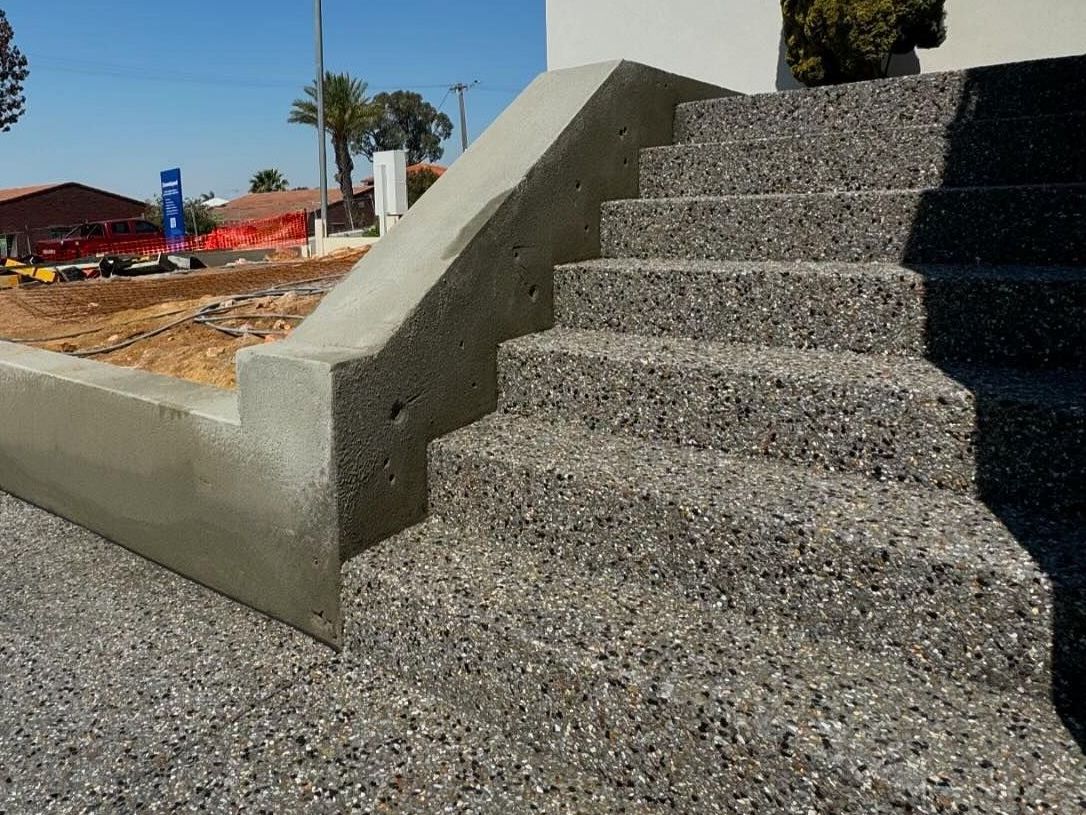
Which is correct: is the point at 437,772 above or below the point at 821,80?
below

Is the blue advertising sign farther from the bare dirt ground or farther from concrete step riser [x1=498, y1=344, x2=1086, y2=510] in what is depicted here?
concrete step riser [x1=498, y1=344, x2=1086, y2=510]

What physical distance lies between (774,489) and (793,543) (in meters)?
0.16

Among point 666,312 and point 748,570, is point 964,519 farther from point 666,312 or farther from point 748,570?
point 666,312

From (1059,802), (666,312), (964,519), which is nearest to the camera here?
(1059,802)

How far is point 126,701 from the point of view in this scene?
1658 mm

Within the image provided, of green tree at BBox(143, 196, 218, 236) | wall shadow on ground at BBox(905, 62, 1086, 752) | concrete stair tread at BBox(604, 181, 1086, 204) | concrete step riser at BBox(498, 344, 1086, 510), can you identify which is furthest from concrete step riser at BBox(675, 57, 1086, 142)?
green tree at BBox(143, 196, 218, 236)

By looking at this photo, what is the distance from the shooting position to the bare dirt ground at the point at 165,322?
142 inches

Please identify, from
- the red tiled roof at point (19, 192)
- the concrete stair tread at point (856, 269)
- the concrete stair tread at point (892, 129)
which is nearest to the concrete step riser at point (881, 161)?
the concrete stair tread at point (892, 129)

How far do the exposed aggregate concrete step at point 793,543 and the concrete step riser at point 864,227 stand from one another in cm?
81

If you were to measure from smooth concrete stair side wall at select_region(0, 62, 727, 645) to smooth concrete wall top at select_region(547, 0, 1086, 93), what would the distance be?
345cm

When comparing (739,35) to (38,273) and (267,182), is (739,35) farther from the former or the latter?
(267,182)

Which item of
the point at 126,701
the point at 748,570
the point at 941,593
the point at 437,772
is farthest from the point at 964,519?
the point at 126,701

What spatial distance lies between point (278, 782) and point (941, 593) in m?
1.18

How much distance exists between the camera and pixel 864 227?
7.07 ft
